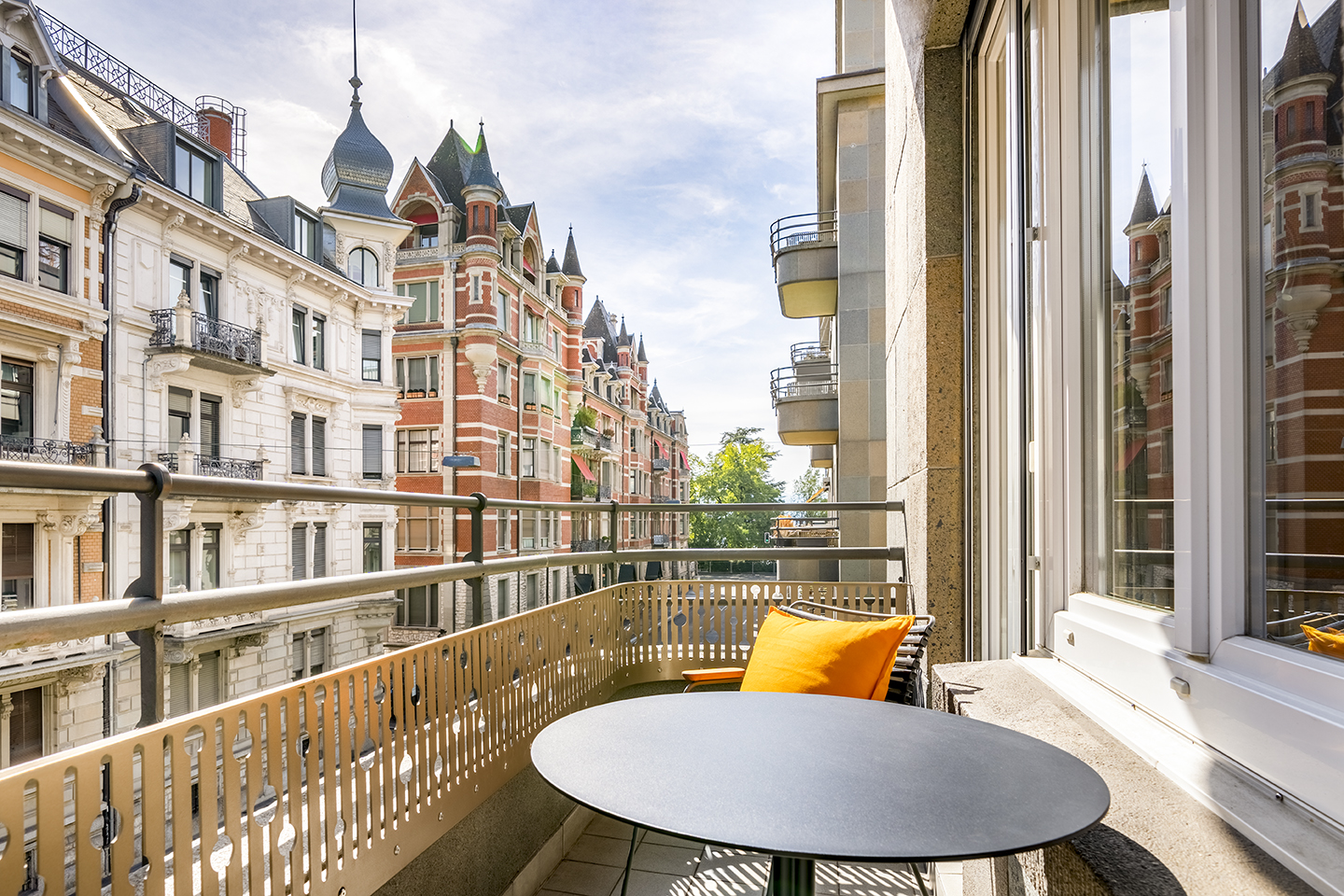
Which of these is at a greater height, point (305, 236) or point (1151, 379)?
point (305, 236)

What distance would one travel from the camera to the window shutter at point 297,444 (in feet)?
55.8

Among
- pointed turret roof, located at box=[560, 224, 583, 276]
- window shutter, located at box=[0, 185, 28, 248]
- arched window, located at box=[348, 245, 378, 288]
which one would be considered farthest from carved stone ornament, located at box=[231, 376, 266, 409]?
pointed turret roof, located at box=[560, 224, 583, 276]

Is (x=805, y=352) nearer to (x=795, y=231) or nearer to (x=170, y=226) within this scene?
(x=795, y=231)

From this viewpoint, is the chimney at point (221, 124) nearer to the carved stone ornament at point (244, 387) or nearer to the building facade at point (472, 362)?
the building facade at point (472, 362)

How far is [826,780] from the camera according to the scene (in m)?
0.80

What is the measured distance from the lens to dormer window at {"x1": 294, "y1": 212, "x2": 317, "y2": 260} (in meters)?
16.7

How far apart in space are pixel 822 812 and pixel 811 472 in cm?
2899

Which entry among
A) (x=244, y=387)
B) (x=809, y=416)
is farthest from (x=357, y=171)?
(x=809, y=416)

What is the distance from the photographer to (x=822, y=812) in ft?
2.33

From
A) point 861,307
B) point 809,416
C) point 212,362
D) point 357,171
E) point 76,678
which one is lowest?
point 76,678

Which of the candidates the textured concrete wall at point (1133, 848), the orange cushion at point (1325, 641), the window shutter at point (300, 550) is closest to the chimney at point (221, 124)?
the window shutter at point (300, 550)

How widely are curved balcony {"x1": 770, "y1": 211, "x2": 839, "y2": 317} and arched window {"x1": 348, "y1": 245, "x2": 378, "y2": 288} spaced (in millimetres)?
13507

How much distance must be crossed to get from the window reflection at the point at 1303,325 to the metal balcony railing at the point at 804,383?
7166 millimetres

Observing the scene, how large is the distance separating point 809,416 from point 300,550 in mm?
14688
